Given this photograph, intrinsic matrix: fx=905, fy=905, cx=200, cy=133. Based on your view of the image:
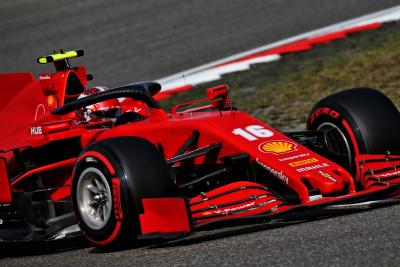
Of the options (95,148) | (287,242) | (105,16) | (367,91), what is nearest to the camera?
(287,242)

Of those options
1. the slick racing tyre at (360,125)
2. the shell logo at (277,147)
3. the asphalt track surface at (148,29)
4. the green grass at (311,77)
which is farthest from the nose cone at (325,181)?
the green grass at (311,77)

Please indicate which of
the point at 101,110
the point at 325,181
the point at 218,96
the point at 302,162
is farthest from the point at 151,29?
the point at 325,181

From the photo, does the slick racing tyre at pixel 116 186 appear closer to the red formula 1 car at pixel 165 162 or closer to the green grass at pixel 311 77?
the red formula 1 car at pixel 165 162

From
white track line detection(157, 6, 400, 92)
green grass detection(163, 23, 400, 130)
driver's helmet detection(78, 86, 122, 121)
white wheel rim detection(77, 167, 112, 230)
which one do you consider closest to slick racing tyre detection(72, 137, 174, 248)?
white wheel rim detection(77, 167, 112, 230)

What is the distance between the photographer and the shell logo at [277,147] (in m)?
5.67

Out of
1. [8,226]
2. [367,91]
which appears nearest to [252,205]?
[367,91]

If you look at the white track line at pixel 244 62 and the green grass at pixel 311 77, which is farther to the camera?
the white track line at pixel 244 62

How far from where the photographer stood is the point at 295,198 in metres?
5.58

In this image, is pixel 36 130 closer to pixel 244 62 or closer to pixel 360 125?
pixel 360 125

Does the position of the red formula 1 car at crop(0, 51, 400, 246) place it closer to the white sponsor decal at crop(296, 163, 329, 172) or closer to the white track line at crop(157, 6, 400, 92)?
the white sponsor decal at crop(296, 163, 329, 172)

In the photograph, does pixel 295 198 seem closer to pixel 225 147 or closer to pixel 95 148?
pixel 225 147

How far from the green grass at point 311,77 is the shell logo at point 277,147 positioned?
116 inches

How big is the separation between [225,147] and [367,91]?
1.11 meters

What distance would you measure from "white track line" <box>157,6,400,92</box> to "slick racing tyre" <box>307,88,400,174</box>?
489cm
